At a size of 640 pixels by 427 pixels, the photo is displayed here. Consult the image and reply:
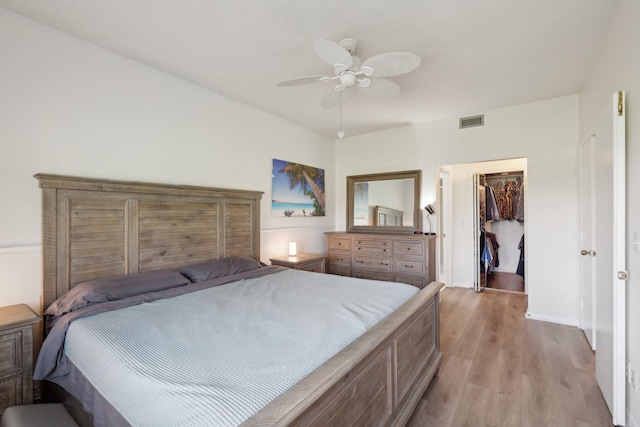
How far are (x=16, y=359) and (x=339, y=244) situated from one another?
11.6ft

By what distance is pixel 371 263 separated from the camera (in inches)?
167

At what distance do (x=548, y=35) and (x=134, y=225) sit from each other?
11.8ft

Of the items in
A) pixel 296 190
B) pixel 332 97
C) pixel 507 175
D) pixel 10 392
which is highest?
pixel 332 97

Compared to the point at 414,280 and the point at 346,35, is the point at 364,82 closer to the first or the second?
the point at 346,35

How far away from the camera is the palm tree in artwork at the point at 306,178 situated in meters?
4.22

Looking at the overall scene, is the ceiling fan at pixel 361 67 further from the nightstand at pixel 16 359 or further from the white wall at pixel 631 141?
the nightstand at pixel 16 359

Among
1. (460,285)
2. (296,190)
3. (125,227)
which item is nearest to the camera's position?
(125,227)

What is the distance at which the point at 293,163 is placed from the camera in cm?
427

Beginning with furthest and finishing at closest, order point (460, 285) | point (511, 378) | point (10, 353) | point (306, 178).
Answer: point (460, 285) < point (306, 178) < point (511, 378) < point (10, 353)

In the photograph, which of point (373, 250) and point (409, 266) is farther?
point (373, 250)

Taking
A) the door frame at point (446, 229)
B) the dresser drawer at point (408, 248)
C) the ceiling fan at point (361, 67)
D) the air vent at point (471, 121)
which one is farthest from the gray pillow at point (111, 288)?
the door frame at point (446, 229)

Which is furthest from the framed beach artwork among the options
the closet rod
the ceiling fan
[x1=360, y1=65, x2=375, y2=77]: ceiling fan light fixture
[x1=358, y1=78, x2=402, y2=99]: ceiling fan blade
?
the closet rod

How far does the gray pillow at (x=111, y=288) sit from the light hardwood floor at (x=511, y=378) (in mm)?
2026

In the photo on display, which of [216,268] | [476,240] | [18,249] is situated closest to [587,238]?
[476,240]
